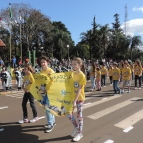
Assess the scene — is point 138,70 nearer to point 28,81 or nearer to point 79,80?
point 28,81

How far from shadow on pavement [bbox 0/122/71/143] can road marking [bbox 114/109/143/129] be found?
172 cm

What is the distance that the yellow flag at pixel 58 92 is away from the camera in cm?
467

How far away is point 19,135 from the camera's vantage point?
511cm

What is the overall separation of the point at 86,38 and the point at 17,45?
1615 cm

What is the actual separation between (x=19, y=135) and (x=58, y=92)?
1.48m

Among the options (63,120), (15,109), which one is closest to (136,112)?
(63,120)

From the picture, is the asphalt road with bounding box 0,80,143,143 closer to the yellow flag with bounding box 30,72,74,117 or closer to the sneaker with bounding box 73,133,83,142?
the sneaker with bounding box 73,133,83,142

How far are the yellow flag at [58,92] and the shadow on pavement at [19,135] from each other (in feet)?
2.32

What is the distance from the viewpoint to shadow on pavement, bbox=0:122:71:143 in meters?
4.77

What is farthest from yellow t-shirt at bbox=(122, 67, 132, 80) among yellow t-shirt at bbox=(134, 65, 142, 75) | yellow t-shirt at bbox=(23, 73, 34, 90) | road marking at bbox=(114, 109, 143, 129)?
yellow t-shirt at bbox=(23, 73, 34, 90)

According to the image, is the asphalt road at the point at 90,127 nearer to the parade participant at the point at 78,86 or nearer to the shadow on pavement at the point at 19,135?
the shadow on pavement at the point at 19,135

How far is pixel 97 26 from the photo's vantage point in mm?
46562

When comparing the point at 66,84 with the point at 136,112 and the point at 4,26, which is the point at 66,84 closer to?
the point at 136,112

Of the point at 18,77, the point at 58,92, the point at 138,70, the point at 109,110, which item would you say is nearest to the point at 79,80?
the point at 58,92
